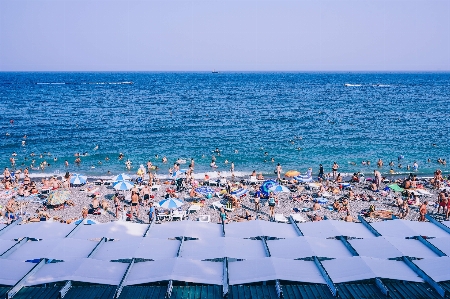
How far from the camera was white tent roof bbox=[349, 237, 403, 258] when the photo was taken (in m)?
10.4

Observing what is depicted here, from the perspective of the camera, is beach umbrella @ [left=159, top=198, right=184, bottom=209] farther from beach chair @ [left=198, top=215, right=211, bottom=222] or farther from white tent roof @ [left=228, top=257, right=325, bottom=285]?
white tent roof @ [left=228, top=257, right=325, bottom=285]

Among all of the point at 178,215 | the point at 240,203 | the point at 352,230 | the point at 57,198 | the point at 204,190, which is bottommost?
the point at 240,203

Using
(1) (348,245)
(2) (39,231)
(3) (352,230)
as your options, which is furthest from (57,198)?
(1) (348,245)

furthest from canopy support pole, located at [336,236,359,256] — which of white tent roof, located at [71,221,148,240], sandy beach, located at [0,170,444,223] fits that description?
sandy beach, located at [0,170,444,223]

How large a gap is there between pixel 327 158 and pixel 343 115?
30.3m

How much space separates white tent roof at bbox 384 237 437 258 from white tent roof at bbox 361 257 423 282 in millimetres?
624

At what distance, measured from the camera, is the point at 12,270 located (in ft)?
31.2

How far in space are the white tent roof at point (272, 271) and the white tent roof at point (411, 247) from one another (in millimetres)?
2755

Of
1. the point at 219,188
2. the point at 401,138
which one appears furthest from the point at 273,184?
the point at 401,138

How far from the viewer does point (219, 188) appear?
26.5m

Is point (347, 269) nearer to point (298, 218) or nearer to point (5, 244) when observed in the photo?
point (5, 244)

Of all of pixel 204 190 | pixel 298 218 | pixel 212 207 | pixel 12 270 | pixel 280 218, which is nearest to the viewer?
pixel 12 270

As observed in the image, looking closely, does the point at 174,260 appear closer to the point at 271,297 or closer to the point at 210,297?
the point at 210,297

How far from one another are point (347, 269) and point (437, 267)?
7.43 feet
